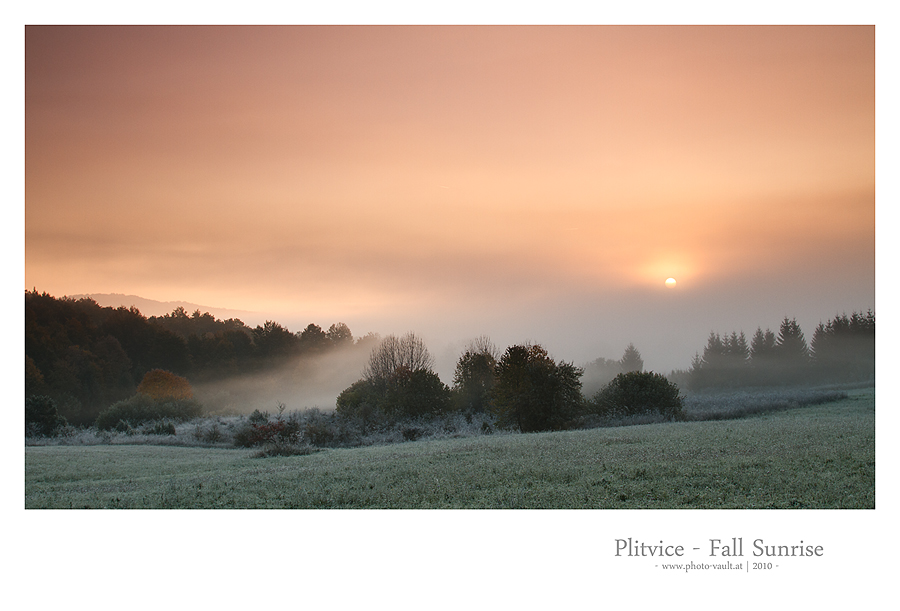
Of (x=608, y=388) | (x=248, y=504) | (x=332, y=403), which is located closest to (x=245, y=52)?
(x=248, y=504)

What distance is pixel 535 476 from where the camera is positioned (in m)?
9.06

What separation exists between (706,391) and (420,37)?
1131 inches

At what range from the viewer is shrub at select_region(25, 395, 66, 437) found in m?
20.5

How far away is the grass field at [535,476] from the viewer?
7.71m

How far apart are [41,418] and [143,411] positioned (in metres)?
5.28

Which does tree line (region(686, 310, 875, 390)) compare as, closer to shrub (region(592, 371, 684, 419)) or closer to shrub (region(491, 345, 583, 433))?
shrub (region(592, 371, 684, 419))

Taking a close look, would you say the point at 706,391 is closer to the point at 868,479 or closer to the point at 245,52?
the point at 868,479

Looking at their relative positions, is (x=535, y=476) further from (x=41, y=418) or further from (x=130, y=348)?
(x=130, y=348)

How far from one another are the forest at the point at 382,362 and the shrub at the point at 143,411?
1353 millimetres

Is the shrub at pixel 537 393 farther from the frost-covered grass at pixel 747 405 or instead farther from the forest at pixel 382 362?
the frost-covered grass at pixel 747 405

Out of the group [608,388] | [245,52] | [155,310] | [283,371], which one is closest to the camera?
[245,52]

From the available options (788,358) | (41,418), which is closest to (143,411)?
(41,418)
